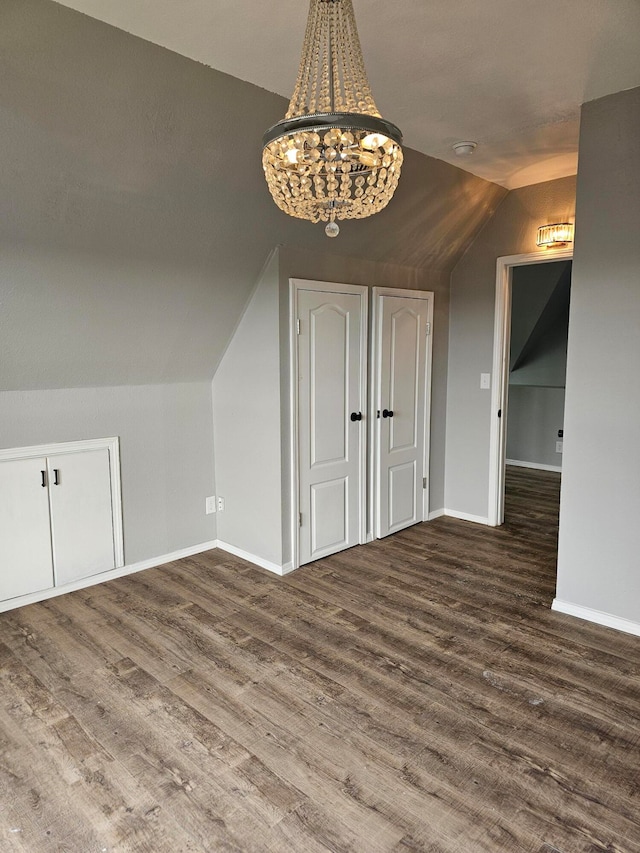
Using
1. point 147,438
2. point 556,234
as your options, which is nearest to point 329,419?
point 147,438

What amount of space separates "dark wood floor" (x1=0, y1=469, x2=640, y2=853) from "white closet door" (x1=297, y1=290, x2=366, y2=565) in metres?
0.46

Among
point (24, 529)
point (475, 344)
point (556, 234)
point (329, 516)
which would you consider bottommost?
point (329, 516)

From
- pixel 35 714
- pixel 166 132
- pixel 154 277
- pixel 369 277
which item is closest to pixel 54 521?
pixel 35 714

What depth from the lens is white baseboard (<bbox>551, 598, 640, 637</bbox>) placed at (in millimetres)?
2863

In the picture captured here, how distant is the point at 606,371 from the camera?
9.27 feet

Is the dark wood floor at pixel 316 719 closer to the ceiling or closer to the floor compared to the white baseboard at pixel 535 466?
closer to the floor

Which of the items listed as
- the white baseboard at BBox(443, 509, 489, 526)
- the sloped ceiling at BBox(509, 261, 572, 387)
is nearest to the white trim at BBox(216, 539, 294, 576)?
the white baseboard at BBox(443, 509, 489, 526)

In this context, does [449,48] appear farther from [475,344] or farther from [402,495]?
[402,495]

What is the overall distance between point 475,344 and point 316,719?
320 cm

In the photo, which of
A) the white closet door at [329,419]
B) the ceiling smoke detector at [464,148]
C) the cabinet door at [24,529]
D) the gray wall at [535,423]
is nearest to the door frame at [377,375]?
the white closet door at [329,419]

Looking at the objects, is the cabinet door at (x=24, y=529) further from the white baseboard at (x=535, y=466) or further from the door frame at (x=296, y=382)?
the white baseboard at (x=535, y=466)

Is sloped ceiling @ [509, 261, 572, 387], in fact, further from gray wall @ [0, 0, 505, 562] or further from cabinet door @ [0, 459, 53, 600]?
cabinet door @ [0, 459, 53, 600]

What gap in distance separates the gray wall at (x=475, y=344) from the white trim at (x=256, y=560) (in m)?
1.82

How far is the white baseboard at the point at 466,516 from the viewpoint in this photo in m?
4.61
